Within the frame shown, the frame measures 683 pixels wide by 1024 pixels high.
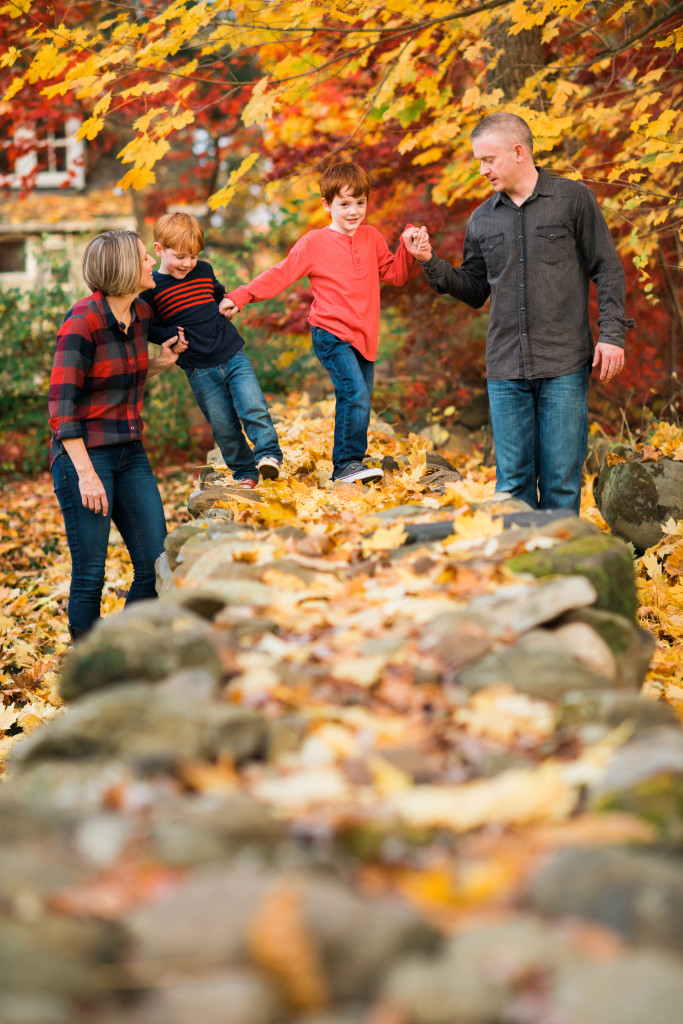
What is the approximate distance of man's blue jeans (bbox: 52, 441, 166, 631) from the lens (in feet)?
12.8

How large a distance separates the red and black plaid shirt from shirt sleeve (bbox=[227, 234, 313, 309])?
0.76 meters

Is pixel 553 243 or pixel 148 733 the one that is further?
pixel 553 243

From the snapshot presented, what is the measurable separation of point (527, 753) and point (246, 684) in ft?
2.02

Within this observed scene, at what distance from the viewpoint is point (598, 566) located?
2518 mm

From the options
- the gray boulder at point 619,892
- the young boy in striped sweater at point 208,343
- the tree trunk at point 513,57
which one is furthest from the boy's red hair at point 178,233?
the gray boulder at point 619,892

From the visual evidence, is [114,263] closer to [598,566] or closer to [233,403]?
[233,403]

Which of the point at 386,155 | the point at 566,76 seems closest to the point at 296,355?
the point at 386,155

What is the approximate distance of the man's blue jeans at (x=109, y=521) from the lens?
389cm

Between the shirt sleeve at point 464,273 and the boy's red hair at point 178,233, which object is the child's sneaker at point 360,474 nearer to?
the shirt sleeve at point 464,273

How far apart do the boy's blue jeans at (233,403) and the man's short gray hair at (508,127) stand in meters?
1.68

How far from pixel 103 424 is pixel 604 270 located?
2285mm

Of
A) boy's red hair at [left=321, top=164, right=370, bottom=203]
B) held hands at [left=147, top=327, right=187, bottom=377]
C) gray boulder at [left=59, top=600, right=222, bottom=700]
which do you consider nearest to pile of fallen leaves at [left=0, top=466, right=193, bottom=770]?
held hands at [left=147, top=327, right=187, bottom=377]

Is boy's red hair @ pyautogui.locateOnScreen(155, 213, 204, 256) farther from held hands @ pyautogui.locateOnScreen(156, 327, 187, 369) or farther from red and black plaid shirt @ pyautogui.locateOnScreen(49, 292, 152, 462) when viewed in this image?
red and black plaid shirt @ pyautogui.locateOnScreen(49, 292, 152, 462)

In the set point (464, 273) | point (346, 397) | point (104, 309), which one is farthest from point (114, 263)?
point (464, 273)
